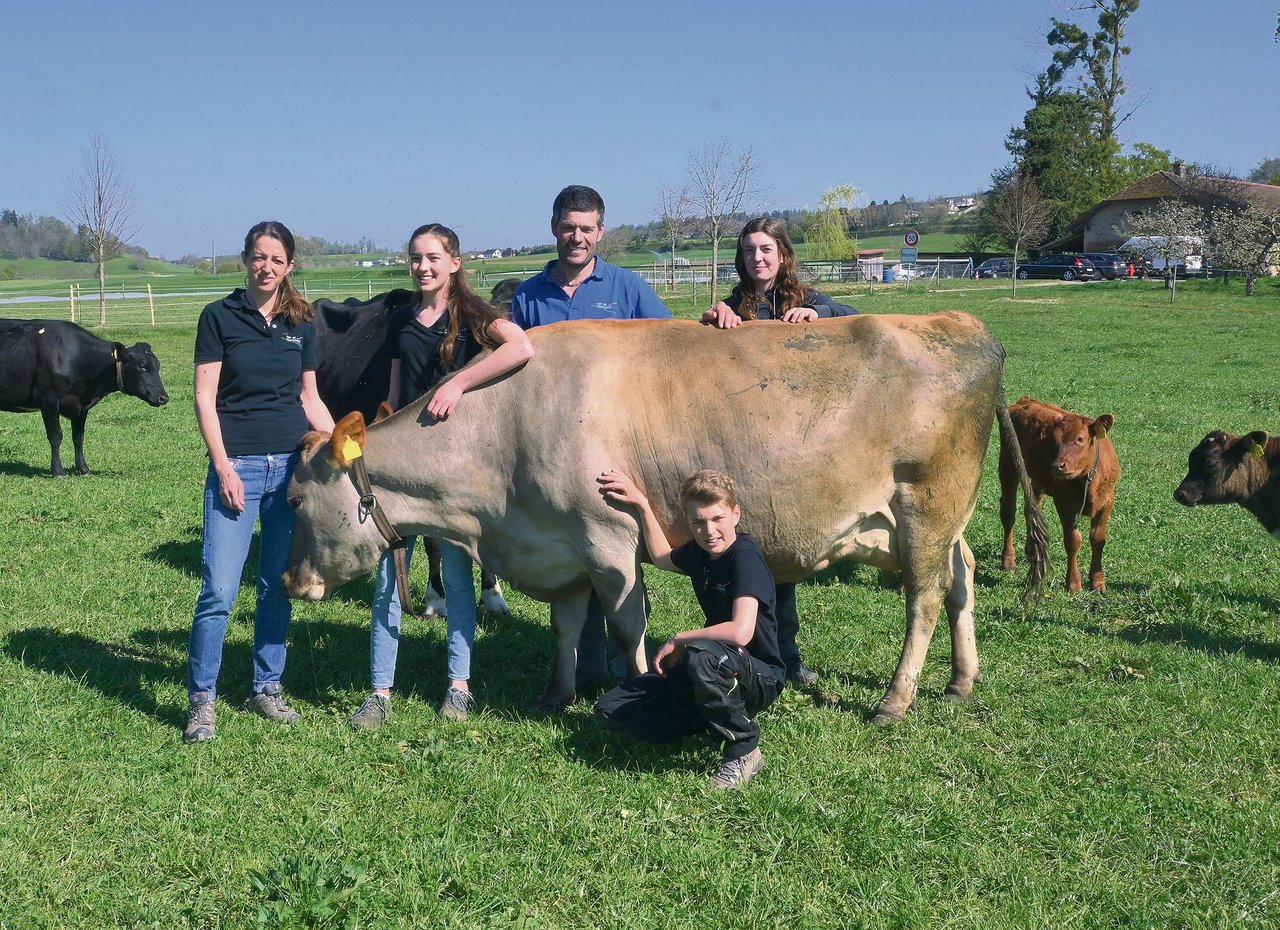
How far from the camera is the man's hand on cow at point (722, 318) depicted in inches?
221

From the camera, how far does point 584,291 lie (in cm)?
592

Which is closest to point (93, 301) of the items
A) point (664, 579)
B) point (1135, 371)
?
point (1135, 371)

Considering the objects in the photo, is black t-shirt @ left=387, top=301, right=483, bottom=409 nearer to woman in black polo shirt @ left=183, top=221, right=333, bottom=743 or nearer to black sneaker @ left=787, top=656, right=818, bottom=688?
woman in black polo shirt @ left=183, top=221, right=333, bottom=743

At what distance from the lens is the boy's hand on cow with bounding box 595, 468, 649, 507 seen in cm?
506

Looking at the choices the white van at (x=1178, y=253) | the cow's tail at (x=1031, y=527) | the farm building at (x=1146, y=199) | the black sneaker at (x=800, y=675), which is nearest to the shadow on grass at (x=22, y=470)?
the black sneaker at (x=800, y=675)

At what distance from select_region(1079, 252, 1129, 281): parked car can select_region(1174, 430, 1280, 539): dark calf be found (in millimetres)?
47488

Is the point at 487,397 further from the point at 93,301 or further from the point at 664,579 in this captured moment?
the point at 93,301

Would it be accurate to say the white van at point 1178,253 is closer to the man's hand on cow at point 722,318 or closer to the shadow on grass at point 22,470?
the shadow on grass at point 22,470

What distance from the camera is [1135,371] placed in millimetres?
19938

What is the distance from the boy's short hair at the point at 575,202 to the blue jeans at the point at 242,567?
1843mm

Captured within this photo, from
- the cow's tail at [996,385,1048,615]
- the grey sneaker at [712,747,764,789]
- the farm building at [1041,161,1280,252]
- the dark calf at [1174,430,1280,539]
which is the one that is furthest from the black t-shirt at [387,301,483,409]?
the farm building at [1041,161,1280,252]

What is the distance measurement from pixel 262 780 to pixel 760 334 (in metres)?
3.14

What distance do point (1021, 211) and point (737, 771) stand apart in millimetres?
54408

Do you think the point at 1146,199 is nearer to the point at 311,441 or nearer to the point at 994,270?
the point at 994,270
